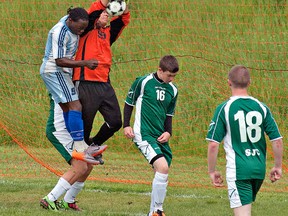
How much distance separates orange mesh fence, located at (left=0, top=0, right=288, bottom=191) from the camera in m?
13.9

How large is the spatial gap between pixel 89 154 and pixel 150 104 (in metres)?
0.84

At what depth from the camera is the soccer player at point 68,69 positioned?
848 cm

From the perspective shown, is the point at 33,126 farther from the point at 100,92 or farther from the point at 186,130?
the point at 100,92

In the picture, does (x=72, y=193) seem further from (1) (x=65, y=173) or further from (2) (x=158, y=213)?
(2) (x=158, y=213)

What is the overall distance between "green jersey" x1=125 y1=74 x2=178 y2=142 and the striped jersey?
80cm

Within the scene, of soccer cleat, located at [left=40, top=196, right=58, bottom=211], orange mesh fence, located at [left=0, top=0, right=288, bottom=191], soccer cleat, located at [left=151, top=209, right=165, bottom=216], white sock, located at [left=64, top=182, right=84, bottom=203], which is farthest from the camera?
orange mesh fence, located at [left=0, top=0, right=288, bottom=191]

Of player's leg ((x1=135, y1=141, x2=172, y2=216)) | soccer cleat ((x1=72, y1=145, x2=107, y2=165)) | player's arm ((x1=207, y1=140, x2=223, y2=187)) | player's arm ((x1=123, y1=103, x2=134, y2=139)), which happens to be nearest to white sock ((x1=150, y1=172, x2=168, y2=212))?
player's leg ((x1=135, y1=141, x2=172, y2=216))

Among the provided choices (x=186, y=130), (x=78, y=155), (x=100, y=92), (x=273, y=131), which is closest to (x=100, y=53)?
(x=100, y=92)

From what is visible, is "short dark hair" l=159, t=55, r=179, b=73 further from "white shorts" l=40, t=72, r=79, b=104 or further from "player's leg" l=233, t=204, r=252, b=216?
"player's leg" l=233, t=204, r=252, b=216

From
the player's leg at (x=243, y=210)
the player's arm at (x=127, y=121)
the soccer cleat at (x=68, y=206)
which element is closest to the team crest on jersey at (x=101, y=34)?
the player's arm at (x=127, y=121)

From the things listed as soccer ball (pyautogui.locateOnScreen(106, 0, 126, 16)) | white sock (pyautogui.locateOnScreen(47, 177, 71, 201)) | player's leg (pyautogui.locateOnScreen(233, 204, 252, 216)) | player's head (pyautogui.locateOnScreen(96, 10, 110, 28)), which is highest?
soccer ball (pyautogui.locateOnScreen(106, 0, 126, 16))

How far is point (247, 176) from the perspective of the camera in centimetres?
657

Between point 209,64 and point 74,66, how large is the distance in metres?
6.64

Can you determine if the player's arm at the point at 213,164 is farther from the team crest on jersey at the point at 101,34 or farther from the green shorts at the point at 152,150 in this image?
the team crest on jersey at the point at 101,34
